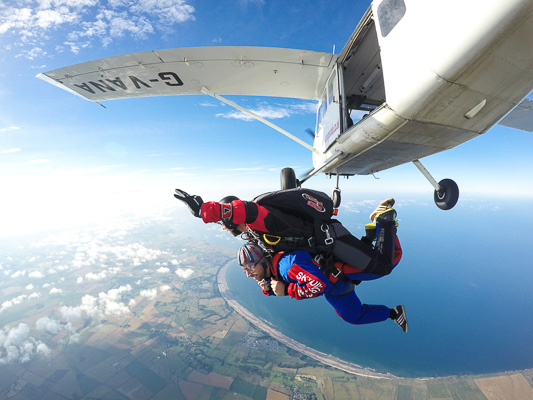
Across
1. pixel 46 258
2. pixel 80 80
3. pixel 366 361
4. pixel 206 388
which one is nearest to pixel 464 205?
pixel 366 361

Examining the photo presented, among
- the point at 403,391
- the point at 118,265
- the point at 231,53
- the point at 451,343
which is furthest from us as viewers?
the point at 118,265

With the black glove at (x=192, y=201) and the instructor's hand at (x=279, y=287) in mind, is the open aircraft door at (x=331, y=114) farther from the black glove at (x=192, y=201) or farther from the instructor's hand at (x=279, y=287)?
the black glove at (x=192, y=201)

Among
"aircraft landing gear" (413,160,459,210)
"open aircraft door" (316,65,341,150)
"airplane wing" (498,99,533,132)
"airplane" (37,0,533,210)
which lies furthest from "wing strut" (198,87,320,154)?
"airplane wing" (498,99,533,132)

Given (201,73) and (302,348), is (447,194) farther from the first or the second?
(302,348)

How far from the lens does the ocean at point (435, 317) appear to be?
29.5 metres

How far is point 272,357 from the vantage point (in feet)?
97.9

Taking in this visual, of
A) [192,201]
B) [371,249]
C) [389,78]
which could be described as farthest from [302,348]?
[389,78]

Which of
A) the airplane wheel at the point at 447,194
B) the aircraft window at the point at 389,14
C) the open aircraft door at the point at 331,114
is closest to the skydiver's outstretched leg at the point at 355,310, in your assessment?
the open aircraft door at the point at 331,114

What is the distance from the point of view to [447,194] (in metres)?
4.18

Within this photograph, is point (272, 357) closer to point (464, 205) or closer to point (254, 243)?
point (254, 243)

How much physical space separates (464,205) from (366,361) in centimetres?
22815

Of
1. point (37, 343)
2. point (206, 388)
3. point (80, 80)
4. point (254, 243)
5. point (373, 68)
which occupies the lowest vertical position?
point (37, 343)

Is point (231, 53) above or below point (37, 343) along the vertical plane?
above

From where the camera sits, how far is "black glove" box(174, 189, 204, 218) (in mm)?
1664
